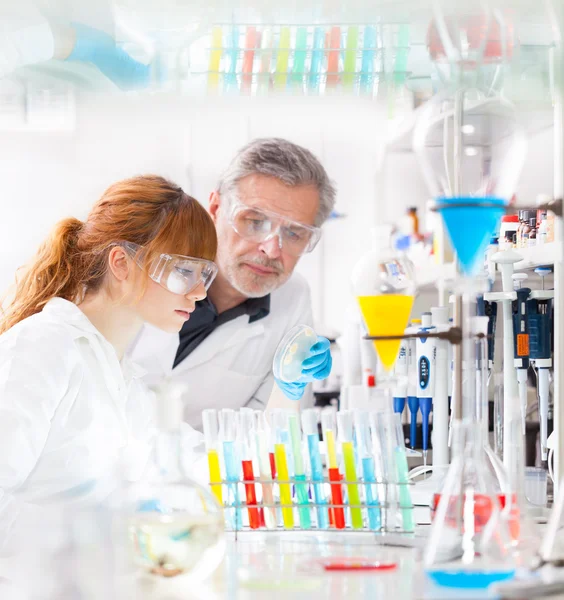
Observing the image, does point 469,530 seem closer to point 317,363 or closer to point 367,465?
point 367,465

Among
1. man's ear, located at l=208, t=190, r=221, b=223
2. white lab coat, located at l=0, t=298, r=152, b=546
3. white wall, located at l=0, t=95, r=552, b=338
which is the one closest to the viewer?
white lab coat, located at l=0, t=298, r=152, b=546

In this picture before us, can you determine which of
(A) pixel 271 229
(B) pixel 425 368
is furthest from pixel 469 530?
(A) pixel 271 229

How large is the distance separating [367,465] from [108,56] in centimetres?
180

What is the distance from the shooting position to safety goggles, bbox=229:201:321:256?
2.52 metres

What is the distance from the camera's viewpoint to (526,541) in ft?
3.80

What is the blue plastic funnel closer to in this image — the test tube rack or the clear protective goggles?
the test tube rack

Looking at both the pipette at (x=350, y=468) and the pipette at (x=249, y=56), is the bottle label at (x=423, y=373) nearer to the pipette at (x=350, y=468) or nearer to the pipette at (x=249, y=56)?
the pipette at (x=350, y=468)

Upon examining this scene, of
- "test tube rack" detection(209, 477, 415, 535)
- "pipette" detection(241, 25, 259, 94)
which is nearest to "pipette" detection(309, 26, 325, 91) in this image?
"pipette" detection(241, 25, 259, 94)

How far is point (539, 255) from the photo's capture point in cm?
189

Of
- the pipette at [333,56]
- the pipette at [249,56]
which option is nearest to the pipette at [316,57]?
the pipette at [333,56]

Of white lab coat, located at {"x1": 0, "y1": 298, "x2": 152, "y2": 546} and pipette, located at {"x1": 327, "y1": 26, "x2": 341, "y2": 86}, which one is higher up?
pipette, located at {"x1": 327, "y1": 26, "x2": 341, "y2": 86}

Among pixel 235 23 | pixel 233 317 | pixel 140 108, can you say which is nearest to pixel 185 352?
pixel 233 317

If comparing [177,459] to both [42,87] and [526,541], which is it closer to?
[526,541]

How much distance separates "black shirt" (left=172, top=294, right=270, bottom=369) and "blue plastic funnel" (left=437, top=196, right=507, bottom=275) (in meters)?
1.81
